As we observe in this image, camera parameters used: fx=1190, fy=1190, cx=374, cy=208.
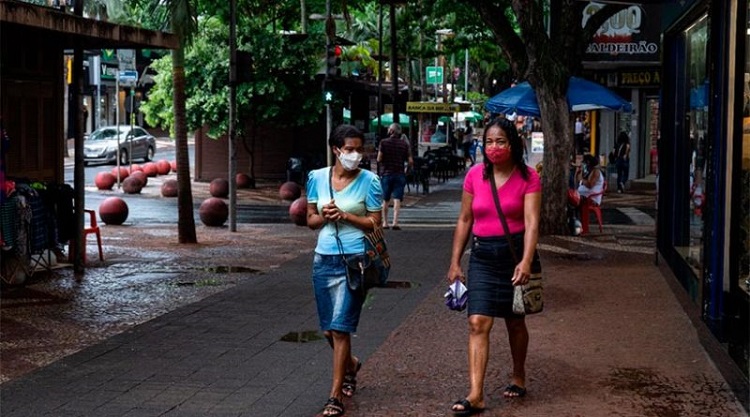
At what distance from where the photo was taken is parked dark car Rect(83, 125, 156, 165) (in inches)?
1700

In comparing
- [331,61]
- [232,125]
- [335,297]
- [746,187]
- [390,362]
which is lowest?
[390,362]

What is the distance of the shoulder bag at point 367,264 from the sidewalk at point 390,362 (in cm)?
78

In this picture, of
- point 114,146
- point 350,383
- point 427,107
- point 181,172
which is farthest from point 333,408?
point 114,146

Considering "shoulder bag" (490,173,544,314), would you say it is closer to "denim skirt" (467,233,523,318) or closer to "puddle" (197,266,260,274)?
"denim skirt" (467,233,523,318)

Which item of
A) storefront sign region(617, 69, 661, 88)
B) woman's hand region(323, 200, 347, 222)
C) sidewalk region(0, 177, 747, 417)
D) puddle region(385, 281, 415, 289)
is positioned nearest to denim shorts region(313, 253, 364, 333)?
woman's hand region(323, 200, 347, 222)

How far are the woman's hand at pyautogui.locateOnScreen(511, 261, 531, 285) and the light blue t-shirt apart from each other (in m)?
0.96

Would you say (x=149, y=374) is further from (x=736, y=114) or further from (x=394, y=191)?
(x=394, y=191)

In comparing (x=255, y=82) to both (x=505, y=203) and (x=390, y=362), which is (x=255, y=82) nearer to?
(x=390, y=362)

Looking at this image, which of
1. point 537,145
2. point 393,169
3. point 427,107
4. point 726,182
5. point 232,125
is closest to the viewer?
point 726,182

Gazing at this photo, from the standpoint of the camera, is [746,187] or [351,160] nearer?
[351,160]

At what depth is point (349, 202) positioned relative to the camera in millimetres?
7305

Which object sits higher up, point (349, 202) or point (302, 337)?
point (349, 202)

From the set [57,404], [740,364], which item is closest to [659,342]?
[740,364]

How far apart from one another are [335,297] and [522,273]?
117 cm
